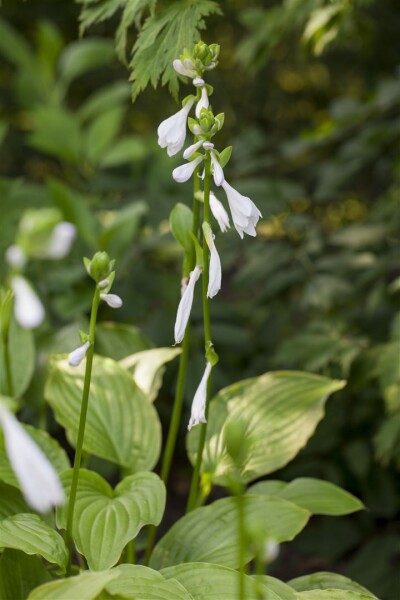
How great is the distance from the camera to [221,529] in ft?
3.84

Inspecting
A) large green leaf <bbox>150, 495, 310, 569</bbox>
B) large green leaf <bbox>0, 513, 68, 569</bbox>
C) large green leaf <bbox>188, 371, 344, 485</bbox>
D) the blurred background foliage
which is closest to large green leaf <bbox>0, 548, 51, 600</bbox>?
large green leaf <bbox>0, 513, 68, 569</bbox>

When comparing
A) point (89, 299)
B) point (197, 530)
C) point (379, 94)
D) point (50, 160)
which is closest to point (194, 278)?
point (197, 530)

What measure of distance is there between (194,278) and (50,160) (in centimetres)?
300

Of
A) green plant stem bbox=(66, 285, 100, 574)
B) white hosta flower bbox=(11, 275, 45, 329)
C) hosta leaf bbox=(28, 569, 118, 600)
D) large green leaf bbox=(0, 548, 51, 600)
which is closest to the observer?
white hosta flower bbox=(11, 275, 45, 329)

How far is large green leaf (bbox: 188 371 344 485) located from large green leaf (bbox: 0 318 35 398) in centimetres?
34

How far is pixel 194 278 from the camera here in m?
1.01

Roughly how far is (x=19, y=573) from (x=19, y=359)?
481 millimetres

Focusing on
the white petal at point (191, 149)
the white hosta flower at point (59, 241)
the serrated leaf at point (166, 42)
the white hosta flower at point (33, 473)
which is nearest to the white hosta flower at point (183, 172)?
the white petal at point (191, 149)

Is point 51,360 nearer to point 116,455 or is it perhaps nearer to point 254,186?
point 116,455

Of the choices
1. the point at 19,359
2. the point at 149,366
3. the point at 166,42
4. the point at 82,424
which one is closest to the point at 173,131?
the point at 166,42

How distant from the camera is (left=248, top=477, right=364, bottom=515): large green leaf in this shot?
126 cm

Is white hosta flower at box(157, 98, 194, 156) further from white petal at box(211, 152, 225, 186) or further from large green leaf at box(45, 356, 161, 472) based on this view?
large green leaf at box(45, 356, 161, 472)

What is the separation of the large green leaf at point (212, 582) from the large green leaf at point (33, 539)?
15 cm

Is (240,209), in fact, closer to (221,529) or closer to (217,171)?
(217,171)
